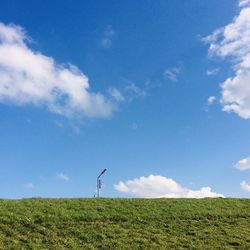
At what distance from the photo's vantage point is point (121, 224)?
2833 cm

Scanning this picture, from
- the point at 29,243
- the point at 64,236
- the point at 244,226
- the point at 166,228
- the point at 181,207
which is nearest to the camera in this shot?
the point at 29,243

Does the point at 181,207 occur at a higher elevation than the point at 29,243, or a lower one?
higher

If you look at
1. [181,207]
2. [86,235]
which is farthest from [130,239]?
[181,207]

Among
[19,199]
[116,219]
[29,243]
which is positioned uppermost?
[19,199]

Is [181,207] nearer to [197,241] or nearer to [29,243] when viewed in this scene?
[197,241]

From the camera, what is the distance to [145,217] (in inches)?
1184

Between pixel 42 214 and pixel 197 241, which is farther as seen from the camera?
pixel 42 214

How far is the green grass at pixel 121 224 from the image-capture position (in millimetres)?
24891

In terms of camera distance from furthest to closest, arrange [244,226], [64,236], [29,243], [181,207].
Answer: [181,207] < [244,226] < [64,236] < [29,243]

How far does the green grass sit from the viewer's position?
24.9 m

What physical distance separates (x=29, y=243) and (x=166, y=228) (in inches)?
333

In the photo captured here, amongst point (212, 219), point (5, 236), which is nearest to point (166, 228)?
point (212, 219)

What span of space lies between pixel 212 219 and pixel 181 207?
261cm

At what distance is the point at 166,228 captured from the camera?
28.4 meters
